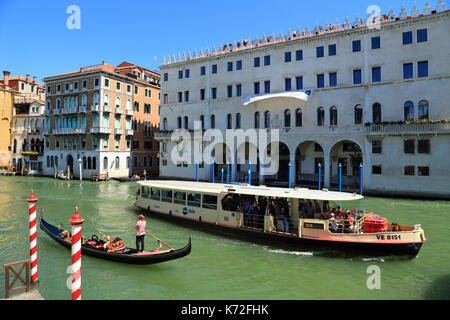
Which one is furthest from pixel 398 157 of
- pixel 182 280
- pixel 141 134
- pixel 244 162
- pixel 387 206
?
pixel 141 134

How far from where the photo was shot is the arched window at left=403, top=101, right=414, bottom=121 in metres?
22.9

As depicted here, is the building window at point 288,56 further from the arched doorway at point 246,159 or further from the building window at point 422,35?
the building window at point 422,35

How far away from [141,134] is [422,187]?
32.2m

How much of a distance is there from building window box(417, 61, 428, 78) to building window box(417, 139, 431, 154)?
4.83 meters

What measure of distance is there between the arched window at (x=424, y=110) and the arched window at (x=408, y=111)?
20.0 inches

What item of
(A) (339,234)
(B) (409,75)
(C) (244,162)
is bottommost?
(A) (339,234)

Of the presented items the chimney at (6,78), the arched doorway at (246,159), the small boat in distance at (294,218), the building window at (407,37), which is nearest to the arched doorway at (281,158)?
the arched doorway at (246,159)

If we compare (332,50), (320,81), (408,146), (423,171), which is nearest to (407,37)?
(332,50)

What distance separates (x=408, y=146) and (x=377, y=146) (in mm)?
2083

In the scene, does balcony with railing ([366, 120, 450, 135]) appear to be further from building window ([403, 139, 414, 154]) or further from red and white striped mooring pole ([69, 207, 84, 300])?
red and white striped mooring pole ([69, 207, 84, 300])

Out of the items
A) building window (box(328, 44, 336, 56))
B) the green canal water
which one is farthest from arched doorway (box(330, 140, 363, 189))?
the green canal water

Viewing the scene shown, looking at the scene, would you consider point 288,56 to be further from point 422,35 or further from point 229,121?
point 422,35

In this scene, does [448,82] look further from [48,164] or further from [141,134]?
[48,164]

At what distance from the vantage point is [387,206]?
19.0 m
